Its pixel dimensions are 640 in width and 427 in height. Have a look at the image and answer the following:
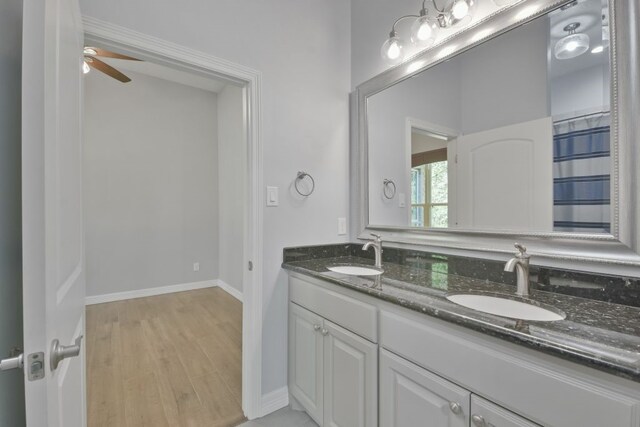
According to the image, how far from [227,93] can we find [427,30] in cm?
325

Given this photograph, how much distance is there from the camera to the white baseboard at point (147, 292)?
3.62 metres

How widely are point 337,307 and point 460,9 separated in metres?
1.53

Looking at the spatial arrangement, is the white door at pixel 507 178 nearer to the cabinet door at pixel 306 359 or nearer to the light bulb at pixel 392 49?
the light bulb at pixel 392 49

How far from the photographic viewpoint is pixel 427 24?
155cm

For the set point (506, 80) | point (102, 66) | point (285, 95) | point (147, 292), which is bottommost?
point (147, 292)

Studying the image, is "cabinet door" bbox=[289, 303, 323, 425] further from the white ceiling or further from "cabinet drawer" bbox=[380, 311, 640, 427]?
the white ceiling

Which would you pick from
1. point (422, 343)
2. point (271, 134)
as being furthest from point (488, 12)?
point (422, 343)

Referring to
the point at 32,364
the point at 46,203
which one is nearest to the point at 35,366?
the point at 32,364

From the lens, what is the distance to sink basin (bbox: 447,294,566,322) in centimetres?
101

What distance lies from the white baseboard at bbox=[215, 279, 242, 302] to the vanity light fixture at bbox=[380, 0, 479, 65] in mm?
3257

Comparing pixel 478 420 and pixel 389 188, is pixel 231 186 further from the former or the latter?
pixel 478 420

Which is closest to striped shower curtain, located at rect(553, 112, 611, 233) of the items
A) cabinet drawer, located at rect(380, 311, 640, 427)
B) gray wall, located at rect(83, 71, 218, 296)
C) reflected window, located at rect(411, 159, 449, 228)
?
reflected window, located at rect(411, 159, 449, 228)

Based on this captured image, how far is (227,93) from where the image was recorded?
4129 mm

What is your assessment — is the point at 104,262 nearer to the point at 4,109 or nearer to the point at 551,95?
the point at 4,109
